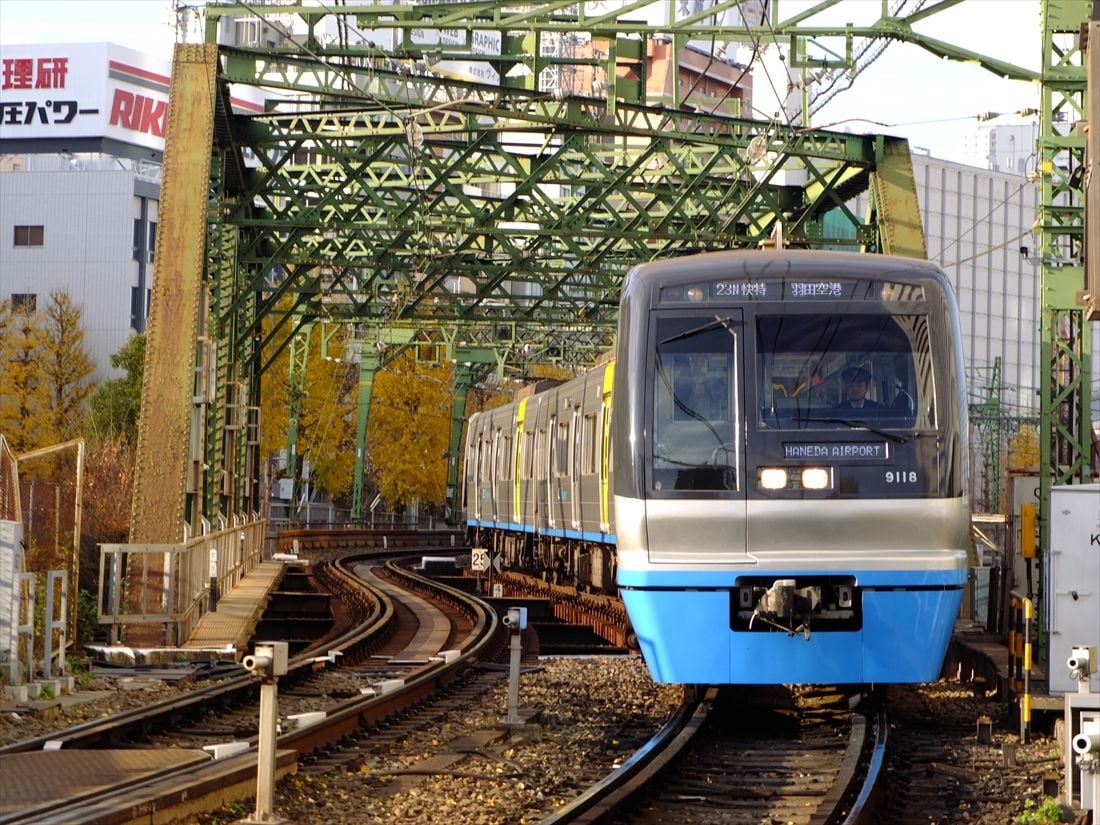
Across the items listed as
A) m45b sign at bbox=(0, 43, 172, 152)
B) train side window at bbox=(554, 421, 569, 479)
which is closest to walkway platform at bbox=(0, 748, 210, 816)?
train side window at bbox=(554, 421, 569, 479)

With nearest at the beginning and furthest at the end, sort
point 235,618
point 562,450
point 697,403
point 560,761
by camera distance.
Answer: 1. point 560,761
2. point 697,403
3. point 235,618
4. point 562,450

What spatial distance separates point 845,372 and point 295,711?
4.92m

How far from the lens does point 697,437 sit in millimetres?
12594

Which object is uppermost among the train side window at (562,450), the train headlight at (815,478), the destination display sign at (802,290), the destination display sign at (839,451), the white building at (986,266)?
A: the white building at (986,266)

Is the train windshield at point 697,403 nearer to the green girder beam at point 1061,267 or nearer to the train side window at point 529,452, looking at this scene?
the green girder beam at point 1061,267

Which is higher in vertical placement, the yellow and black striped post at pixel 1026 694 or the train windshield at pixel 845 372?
the train windshield at pixel 845 372

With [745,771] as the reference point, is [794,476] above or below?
above

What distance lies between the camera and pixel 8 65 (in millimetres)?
84125

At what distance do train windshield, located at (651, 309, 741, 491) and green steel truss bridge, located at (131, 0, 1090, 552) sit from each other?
2.65 m

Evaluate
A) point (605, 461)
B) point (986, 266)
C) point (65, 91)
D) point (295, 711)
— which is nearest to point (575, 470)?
point (605, 461)

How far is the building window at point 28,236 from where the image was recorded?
76.6 m

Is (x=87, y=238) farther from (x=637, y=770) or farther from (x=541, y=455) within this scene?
(x=637, y=770)

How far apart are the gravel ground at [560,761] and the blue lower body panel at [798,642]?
64cm

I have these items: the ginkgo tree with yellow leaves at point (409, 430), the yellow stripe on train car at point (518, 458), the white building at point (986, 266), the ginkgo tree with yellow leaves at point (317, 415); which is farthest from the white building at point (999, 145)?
the yellow stripe on train car at point (518, 458)
